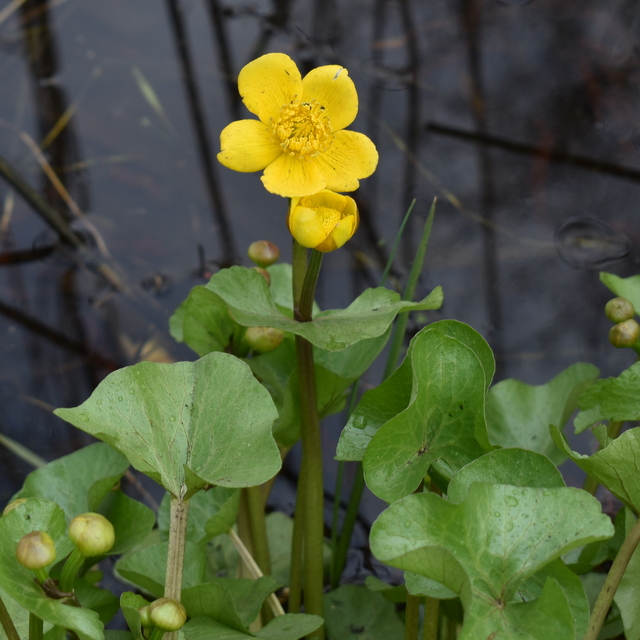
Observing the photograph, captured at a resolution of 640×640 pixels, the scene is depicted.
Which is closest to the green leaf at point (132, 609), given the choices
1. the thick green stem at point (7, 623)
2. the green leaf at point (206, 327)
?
the thick green stem at point (7, 623)

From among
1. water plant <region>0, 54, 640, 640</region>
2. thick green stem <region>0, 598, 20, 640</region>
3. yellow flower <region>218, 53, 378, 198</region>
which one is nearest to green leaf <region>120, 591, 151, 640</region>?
water plant <region>0, 54, 640, 640</region>

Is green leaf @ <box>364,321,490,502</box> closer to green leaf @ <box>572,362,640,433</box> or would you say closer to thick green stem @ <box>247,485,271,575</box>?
green leaf @ <box>572,362,640,433</box>

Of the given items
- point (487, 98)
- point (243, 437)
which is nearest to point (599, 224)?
point (487, 98)

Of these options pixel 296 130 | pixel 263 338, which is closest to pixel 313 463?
pixel 263 338

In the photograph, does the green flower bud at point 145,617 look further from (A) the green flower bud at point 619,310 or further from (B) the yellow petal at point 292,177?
(A) the green flower bud at point 619,310

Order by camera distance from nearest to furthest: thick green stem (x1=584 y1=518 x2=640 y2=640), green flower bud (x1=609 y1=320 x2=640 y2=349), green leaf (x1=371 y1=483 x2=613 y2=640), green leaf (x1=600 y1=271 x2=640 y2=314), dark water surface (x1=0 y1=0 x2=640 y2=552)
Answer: green leaf (x1=371 y1=483 x2=613 y2=640) → thick green stem (x1=584 y1=518 x2=640 y2=640) → green flower bud (x1=609 y1=320 x2=640 y2=349) → green leaf (x1=600 y1=271 x2=640 y2=314) → dark water surface (x1=0 y1=0 x2=640 y2=552)

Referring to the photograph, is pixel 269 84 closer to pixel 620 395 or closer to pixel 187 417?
pixel 187 417
